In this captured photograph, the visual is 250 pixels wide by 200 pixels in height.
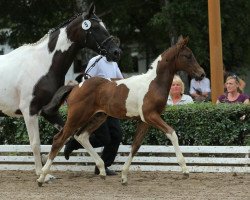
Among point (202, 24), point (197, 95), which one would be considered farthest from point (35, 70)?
point (202, 24)

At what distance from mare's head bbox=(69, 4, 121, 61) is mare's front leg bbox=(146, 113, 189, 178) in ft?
4.23

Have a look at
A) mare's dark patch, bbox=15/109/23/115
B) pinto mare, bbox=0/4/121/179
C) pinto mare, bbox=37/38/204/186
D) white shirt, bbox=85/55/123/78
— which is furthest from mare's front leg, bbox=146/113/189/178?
mare's dark patch, bbox=15/109/23/115

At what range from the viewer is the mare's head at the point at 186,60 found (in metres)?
9.59

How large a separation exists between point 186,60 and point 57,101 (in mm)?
1883

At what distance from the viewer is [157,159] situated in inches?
444

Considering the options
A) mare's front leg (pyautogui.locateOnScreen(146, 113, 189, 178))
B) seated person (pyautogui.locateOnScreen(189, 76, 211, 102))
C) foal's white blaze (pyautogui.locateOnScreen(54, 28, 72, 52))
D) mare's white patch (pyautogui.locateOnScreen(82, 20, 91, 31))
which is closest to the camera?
mare's front leg (pyautogui.locateOnScreen(146, 113, 189, 178))

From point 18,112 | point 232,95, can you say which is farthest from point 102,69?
point 232,95

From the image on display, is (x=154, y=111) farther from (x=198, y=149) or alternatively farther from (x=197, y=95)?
(x=197, y=95)

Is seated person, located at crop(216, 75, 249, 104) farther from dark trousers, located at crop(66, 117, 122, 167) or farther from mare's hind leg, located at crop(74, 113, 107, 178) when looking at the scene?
mare's hind leg, located at crop(74, 113, 107, 178)

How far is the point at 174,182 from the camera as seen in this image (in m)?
10.1

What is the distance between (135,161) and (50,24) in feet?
49.3

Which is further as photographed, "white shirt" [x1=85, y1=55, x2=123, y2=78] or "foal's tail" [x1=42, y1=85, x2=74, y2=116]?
"white shirt" [x1=85, y1=55, x2=123, y2=78]

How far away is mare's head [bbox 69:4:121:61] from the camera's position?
10.3 m

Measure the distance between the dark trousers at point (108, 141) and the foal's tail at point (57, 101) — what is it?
891mm
